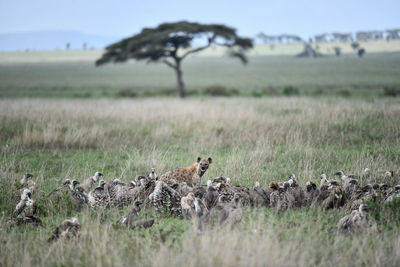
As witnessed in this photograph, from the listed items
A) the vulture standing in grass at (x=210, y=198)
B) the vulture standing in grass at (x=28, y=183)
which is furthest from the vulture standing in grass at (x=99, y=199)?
the vulture standing in grass at (x=210, y=198)

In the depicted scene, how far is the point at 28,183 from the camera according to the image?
7.61 meters

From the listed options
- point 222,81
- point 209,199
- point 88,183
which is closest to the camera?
point 209,199

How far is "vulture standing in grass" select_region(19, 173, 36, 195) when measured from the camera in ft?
23.8

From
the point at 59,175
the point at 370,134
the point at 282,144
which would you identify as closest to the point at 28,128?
the point at 59,175

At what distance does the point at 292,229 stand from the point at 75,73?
86.5m

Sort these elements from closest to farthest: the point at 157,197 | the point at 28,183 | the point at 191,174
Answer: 1. the point at 157,197
2. the point at 28,183
3. the point at 191,174

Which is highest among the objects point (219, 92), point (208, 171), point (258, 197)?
point (219, 92)

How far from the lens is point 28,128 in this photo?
1348cm

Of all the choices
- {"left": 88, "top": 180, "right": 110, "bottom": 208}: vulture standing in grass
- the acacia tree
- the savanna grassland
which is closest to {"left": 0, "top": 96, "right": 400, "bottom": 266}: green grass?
the savanna grassland

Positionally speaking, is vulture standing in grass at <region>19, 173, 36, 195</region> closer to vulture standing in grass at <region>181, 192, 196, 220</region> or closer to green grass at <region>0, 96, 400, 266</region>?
green grass at <region>0, 96, 400, 266</region>

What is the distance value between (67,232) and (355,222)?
12.6 feet

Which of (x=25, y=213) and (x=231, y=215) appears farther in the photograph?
(x=25, y=213)

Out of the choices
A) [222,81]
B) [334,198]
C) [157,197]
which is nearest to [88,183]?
[157,197]

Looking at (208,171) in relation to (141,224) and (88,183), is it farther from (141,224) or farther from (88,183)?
(141,224)
